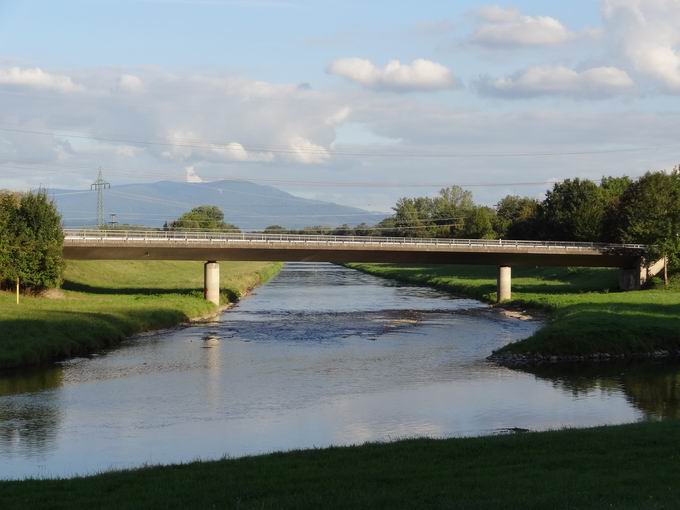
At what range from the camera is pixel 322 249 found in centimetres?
9112

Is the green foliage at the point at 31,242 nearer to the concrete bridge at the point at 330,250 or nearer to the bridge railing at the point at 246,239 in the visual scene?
the concrete bridge at the point at 330,250

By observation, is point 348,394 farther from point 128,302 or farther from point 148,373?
point 128,302

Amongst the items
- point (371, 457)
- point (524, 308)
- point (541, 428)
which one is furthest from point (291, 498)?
point (524, 308)

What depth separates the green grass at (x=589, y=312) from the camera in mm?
53531

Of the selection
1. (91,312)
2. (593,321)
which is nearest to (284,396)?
(593,321)

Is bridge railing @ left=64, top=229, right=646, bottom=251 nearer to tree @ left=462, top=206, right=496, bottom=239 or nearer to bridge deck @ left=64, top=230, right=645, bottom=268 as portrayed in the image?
bridge deck @ left=64, top=230, right=645, bottom=268

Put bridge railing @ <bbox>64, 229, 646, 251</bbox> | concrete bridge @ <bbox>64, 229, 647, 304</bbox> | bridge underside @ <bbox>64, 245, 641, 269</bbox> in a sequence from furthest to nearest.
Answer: bridge underside @ <bbox>64, 245, 641, 269</bbox> < concrete bridge @ <bbox>64, 229, 647, 304</bbox> < bridge railing @ <bbox>64, 229, 646, 251</bbox>

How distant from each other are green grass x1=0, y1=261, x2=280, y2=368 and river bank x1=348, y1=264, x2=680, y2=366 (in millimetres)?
25445

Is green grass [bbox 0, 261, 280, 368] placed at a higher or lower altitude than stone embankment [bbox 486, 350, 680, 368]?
higher

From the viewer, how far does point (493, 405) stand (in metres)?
36.8

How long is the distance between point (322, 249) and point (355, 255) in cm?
581

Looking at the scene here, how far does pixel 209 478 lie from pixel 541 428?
15.2 metres

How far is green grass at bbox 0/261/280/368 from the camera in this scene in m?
50.9

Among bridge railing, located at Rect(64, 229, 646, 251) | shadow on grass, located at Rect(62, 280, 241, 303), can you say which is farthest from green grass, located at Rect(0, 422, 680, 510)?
shadow on grass, located at Rect(62, 280, 241, 303)
